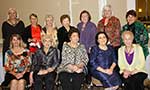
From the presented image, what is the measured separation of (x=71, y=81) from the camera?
427 cm

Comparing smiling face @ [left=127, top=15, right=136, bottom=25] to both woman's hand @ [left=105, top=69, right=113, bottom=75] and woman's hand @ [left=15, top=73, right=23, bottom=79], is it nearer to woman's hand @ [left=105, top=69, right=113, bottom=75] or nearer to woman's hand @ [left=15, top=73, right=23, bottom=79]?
woman's hand @ [left=105, top=69, right=113, bottom=75]

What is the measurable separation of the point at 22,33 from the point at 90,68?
4.48 feet

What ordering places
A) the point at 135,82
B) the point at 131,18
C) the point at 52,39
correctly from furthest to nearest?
the point at 131,18 < the point at 52,39 < the point at 135,82

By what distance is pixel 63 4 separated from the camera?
632 cm

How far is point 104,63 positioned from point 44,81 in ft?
2.84

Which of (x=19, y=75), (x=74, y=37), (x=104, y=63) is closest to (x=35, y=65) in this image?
(x=19, y=75)

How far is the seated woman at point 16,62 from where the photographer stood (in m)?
4.37

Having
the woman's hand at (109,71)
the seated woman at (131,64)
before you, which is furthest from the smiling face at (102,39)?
the woman's hand at (109,71)

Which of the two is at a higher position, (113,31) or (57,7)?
(57,7)

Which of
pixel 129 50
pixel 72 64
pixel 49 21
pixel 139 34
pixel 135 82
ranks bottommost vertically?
pixel 135 82

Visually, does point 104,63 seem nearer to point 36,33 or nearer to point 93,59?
point 93,59

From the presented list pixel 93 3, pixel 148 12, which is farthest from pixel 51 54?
pixel 148 12

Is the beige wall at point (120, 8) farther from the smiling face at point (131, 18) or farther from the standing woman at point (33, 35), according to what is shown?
the standing woman at point (33, 35)

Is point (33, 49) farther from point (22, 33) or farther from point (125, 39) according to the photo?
point (125, 39)
